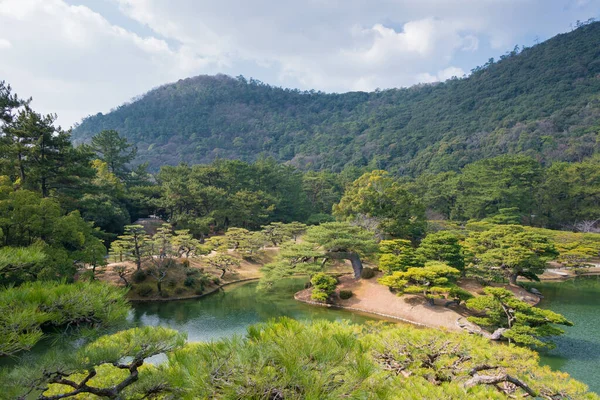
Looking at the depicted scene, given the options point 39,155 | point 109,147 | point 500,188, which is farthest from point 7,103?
point 500,188

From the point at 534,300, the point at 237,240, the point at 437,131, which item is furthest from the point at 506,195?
the point at 437,131

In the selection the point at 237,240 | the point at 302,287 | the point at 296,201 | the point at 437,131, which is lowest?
the point at 302,287

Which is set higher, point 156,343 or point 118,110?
point 118,110

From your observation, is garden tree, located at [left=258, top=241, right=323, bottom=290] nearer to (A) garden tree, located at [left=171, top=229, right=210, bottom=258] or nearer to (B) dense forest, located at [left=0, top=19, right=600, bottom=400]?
(B) dense forest, located at [left=0, top=19, right=600, bottom=400]

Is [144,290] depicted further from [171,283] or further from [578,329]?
[578,329]

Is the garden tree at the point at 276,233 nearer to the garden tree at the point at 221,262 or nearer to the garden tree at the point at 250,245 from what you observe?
the garden tree at the point at 250,245

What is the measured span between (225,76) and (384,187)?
12927 cm

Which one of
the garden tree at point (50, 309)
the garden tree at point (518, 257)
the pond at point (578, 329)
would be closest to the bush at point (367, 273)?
the garden tree at point (518, 257)

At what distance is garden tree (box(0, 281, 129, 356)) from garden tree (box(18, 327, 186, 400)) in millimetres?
329

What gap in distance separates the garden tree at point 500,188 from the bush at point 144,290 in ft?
99.4

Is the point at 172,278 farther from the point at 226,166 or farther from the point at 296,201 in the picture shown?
the point at 296,201

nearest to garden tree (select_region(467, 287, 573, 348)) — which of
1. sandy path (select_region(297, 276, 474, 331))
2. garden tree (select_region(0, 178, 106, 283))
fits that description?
sandy path (select_region(297, 276, 474, 331))

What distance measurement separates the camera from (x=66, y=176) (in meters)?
17.5

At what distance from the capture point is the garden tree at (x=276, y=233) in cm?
2777
